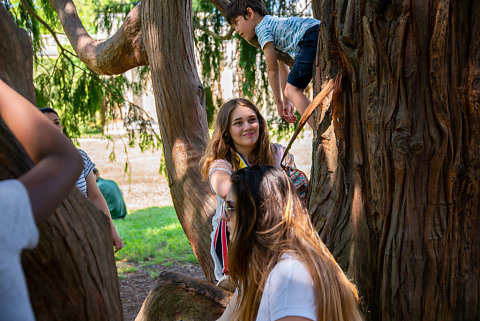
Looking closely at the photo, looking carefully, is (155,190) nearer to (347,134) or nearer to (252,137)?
(252,137)

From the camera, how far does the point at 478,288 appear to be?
1778 millimetres

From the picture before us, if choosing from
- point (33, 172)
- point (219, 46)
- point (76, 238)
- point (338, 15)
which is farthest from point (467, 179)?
point (219, 46)

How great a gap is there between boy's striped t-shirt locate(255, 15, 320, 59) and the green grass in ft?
11.9

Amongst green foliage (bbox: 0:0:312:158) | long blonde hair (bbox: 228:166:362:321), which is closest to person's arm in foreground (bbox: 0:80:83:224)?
long blonde hair (bbox: 228:166:362:321)

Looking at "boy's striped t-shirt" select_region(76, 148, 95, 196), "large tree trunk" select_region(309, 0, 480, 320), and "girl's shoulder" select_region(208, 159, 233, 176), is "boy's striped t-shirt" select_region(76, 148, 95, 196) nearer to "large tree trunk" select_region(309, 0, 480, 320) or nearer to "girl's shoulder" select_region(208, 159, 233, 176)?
"girl's shoulder" select_region(208, 159, 233, 176)

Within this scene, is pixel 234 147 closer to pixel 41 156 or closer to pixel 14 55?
pixel 14 55

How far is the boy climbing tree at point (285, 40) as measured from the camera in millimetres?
2838

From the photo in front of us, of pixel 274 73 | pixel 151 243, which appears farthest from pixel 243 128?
pixel 151 243

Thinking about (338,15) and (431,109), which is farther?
(338,15)

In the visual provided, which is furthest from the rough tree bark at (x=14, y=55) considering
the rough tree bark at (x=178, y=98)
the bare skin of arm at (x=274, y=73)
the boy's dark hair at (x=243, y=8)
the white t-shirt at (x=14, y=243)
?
the boy's dark hair at (x=243, y=8)

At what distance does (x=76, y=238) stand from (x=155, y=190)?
37.9ft

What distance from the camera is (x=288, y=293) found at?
4.74ft

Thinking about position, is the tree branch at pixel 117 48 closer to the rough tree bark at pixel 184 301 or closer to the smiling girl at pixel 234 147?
the smiling girl at pixel 234 147

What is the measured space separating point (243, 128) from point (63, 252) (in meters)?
1.82
